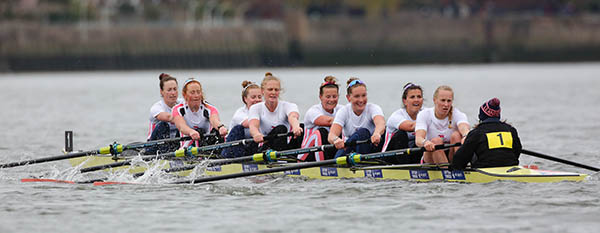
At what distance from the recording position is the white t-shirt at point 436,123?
1168 cm

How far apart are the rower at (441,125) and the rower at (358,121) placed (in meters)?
0.72

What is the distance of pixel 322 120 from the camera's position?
12.9 m

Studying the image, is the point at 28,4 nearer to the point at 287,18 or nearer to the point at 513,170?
the point at 287,18

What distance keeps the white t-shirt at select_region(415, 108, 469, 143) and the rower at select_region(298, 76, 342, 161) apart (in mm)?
1543

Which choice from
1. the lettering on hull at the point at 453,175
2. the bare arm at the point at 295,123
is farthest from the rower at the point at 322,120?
the lettering on hull at the point at 453,175

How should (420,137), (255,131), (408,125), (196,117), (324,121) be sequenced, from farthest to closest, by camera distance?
1. (196,117)
2. (255,131)
3. (324,121)
4. (408,125)
5. (420,137)

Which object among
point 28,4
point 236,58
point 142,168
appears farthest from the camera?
point 28,4

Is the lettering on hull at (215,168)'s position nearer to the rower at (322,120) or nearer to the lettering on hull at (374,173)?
the rower at (322,120)

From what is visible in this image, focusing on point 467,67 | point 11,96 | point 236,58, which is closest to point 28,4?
point 236,58

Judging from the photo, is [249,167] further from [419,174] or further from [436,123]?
[436,123]

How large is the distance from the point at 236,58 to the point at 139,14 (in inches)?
442

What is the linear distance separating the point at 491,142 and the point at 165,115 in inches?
205

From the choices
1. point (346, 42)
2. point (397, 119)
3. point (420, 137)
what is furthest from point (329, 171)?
point (346, 42)

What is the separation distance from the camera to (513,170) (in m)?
11.1
